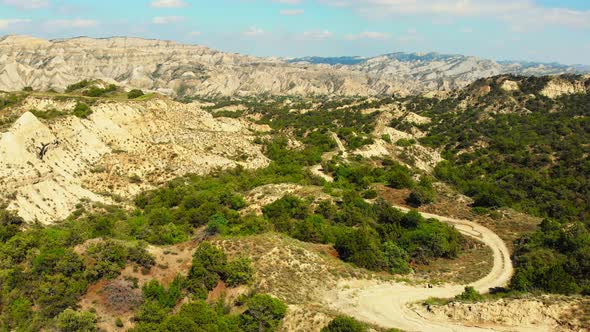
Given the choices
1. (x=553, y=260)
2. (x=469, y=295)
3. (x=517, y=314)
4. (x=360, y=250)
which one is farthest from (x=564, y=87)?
(x=517, y=314)

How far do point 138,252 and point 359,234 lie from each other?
17.1 m

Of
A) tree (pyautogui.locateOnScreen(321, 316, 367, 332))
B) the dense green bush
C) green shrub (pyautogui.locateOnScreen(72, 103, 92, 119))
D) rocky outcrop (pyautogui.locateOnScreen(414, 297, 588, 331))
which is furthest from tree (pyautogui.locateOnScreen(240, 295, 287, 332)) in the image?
green shrub (pyautogui.locateOnScreen(72, 103, 92, 119))

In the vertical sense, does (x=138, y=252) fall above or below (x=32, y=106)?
below

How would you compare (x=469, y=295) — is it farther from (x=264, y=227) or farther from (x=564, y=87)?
(x=564, y=87)

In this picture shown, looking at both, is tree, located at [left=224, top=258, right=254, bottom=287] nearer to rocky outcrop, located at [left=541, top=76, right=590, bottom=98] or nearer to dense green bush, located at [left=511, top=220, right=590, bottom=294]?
dense green bush, located at [left=511, top=220, right=590, bottom=294]

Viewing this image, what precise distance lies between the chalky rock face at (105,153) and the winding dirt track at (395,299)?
108ft

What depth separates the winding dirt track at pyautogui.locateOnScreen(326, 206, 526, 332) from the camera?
27.1m

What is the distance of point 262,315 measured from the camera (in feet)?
83.5

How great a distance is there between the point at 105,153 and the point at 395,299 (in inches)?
1808

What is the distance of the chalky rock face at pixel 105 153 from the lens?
4938 centimetres

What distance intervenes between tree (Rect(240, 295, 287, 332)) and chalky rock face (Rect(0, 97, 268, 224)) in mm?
30556

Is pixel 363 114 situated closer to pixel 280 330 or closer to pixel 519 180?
pixel 519 180

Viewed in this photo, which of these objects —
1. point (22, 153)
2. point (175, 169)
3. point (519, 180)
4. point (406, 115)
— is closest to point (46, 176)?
point (22, 153)

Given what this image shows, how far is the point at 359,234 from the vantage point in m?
36.9
